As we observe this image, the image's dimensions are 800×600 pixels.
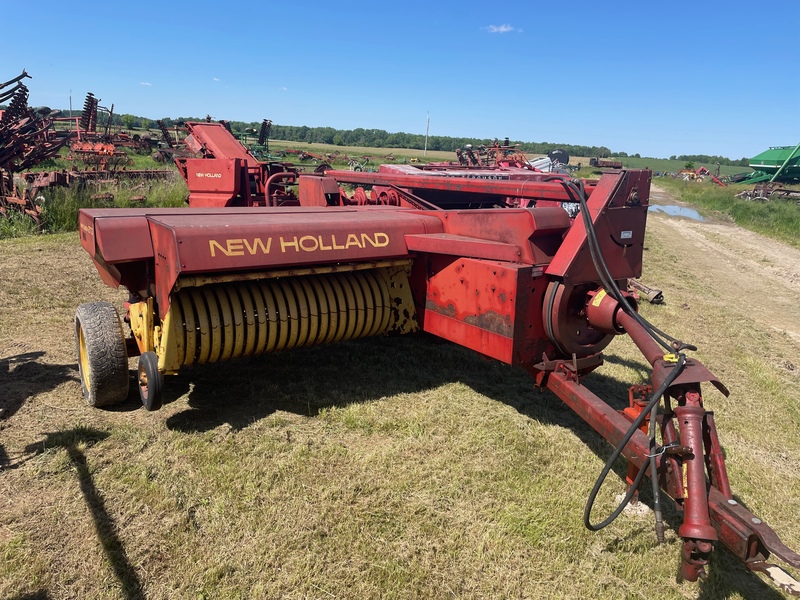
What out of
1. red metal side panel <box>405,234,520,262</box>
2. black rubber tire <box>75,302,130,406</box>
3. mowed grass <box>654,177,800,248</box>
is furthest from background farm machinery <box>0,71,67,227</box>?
mowed grass <box>654,177,800,248</box>

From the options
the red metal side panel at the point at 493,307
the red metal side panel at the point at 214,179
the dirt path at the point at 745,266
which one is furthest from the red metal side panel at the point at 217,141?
the dirt path at the point at 745,266

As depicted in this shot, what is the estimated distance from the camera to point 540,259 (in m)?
3.48

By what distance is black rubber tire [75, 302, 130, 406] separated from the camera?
145 inches

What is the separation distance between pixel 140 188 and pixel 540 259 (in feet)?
A: 38.7

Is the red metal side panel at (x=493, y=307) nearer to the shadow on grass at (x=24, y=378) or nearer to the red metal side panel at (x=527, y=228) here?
the red metal side panel at (x=527, y=228)

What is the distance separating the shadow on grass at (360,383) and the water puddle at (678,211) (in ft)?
71.1

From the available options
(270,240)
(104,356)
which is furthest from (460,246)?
(104,356)

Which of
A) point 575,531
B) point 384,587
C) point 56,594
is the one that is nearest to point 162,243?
point 56,594

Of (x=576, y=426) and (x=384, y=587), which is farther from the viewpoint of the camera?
(x=576, y=426)

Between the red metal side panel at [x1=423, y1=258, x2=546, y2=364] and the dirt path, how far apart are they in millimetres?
5661

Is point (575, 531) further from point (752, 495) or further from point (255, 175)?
point (255, 175)

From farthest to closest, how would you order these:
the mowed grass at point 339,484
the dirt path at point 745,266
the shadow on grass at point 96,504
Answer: the dirt path at point 745,266, the mowed grass at point 339,484, the shadow on grass at point 96,504

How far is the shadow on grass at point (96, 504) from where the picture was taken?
8.00 feet

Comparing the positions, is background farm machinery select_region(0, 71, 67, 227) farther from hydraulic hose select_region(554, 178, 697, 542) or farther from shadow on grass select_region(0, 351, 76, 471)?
hydraulic hose select_region(554, 178, 697, 542)
